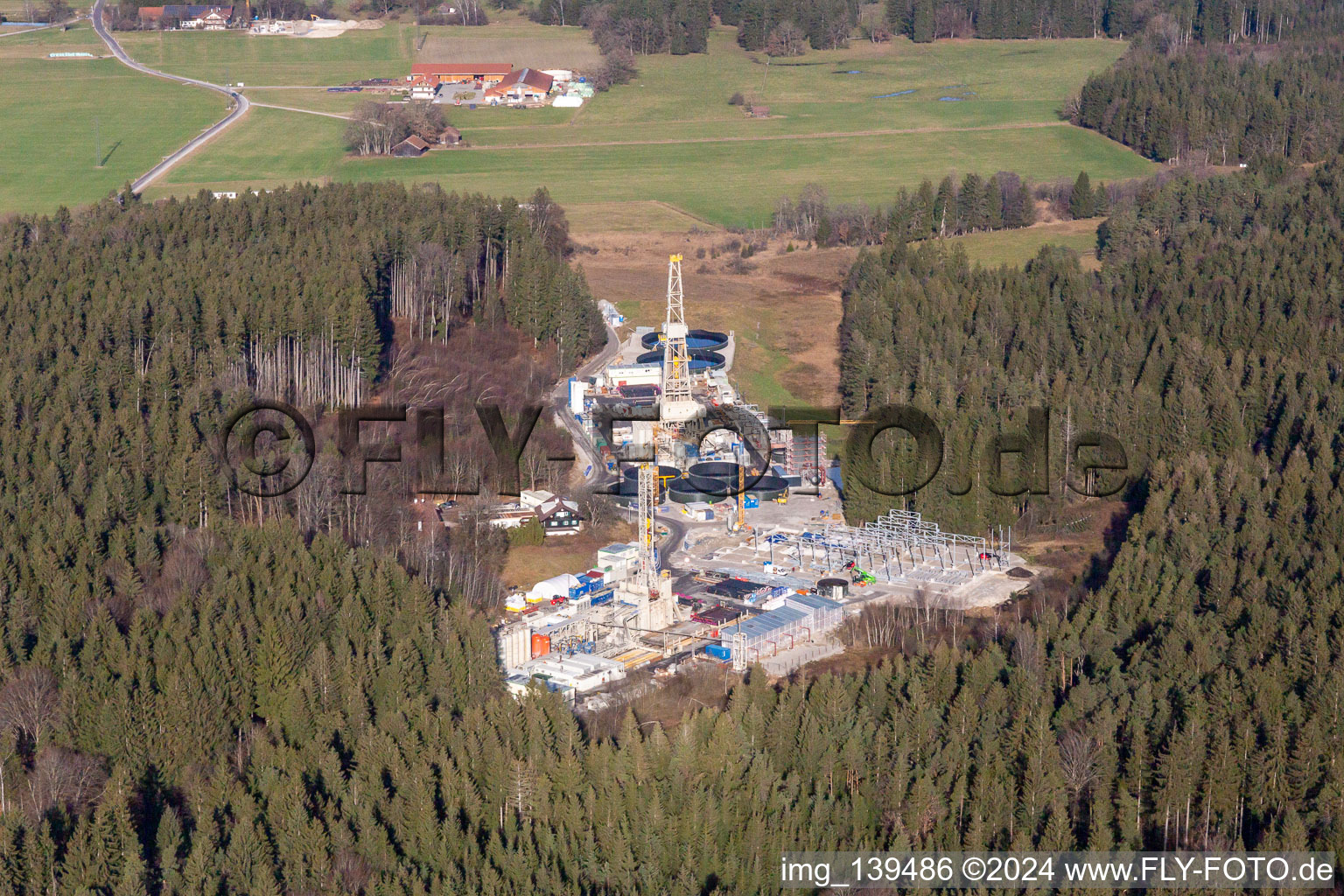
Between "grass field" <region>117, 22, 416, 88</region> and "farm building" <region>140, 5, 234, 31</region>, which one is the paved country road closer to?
"grass field" <region>117, 22, 416, 88</region>

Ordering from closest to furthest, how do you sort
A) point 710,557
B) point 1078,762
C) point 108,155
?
point 1078,762
point 710,557
point 108,155

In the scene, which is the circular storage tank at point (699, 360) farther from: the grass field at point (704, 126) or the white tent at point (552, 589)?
the grass field at point (704, 126)

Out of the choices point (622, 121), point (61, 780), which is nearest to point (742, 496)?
point (61, 780)

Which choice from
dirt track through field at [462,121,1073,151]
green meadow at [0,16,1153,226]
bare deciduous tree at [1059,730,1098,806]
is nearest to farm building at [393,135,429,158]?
green meadow at [0,16,1153,226]

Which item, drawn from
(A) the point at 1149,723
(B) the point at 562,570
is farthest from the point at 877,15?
(A) the point at 1149,723

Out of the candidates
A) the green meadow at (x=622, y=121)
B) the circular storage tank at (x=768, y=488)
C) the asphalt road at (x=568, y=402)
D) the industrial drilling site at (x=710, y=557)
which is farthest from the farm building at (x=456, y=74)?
the circular storage tank at (x=768, y=488)

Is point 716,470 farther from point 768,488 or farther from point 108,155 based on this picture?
point 108,155
